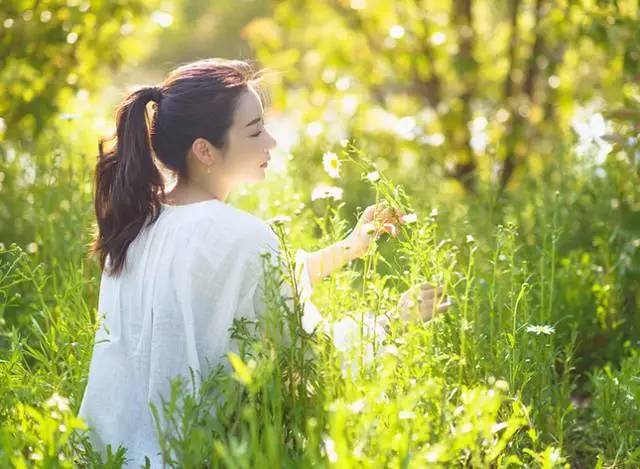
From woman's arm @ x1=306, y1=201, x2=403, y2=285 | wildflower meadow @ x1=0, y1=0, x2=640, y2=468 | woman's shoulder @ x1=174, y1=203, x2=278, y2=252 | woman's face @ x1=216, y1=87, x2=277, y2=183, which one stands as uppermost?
Result: woman's face @ x1=216, y1=87, x2=277, y2=183

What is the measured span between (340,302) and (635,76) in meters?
1.49

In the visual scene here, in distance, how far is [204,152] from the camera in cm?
218

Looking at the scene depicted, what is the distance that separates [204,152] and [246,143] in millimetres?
98

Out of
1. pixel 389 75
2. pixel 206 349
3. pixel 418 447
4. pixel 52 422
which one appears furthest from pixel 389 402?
pixel 389 75

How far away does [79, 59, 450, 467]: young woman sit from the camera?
200 cm

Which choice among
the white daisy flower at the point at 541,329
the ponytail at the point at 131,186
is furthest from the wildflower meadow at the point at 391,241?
the ponytail at the point at 131,186

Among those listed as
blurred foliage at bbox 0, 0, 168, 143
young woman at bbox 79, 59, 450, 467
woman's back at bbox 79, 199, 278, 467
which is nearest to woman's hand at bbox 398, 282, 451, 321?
young woman at bbox 79, 59, 450, 467

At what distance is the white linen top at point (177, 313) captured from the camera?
1993 mm

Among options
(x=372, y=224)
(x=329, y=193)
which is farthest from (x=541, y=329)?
(x=329, y=193)

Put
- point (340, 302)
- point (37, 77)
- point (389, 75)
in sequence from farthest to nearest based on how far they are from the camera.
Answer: point (389, 75)
point (37, 77)
point (340, 302)

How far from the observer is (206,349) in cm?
201

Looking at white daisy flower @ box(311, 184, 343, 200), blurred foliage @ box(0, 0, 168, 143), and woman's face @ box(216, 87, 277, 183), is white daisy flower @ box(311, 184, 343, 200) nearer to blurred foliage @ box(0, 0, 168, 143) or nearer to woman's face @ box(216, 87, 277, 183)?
woman's face @ box(216, 87, 277, 183)

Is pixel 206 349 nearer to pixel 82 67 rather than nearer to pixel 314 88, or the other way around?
pixel 82 67

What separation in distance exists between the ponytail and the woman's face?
162 mm
